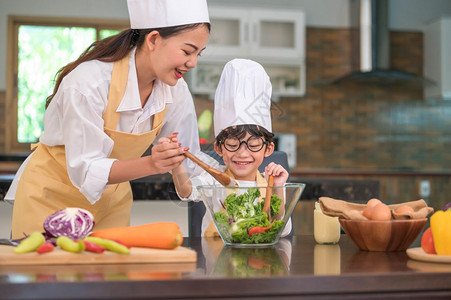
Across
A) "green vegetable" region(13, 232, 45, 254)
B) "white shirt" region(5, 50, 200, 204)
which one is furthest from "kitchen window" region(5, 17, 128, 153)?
"green vegetable" region(13, 232, 45, 254)

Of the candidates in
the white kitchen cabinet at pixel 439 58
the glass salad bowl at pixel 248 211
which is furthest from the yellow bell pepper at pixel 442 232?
the white kitchen cabinet at pixel 439 58

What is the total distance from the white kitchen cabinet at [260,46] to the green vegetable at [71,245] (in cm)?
465

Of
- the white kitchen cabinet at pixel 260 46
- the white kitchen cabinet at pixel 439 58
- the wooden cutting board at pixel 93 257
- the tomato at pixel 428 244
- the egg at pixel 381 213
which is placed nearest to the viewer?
the wooden cutting board at pixel 93 257

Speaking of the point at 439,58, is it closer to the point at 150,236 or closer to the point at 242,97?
the point at 242,97

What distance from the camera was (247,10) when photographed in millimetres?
5812

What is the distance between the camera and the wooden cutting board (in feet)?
3.42

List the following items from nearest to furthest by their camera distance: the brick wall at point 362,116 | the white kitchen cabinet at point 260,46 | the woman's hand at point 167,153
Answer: the woman's hand at point 167,153, the white kitchen cabinet at point 260,46, the brick wall at point 362,116

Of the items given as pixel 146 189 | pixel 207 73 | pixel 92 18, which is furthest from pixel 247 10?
pixel 146 189

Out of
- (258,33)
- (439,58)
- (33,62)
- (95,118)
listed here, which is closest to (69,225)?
(95,118)

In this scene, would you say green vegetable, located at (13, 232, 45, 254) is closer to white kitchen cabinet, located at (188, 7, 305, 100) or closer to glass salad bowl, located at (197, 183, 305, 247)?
glass salad bowl, located at (197, 183, 305, 247)

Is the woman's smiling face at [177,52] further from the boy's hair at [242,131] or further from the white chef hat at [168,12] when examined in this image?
the boy's hair at [242,131]

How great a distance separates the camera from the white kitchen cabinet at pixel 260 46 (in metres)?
5.74

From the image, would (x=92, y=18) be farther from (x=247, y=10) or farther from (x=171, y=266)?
(x=171, y=266)

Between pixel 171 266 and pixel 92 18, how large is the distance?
17.3 feet
